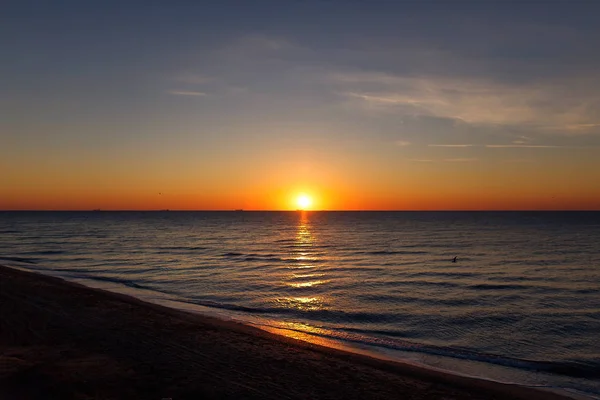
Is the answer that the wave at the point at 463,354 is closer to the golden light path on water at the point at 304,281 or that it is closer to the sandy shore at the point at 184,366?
the golden light path on water at the point at 304,281

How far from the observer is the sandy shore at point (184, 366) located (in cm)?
1127

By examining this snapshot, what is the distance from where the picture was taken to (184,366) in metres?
13.1

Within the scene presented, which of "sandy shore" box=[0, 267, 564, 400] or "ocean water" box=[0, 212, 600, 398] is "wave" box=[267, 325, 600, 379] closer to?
"ocean water" box=[0, 212, 600, 398]

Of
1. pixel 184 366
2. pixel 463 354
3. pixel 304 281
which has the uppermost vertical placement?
pixel 184 366

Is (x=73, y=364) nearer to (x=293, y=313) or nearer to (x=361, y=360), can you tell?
(x=361, y=360)

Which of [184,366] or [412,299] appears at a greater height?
[184,366]

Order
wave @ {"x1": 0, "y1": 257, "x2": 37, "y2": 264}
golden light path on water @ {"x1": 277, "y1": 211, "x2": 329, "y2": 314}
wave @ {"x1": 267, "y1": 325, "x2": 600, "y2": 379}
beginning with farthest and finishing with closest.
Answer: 1. wave @ {"x1": 0, "y1": 257, "x2": 37, "y2": 264}
2. golden light path on water @ {"x1": 277, "y1": 211, "x2": 329, "y2": 314}
3. wave @ {"x1": 267, "y1": 325, "x2": 600, "y2": 379}

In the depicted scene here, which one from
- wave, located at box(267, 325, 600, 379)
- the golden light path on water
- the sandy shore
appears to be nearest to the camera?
the sandy shore

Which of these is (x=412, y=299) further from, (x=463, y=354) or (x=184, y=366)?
(x=184, y=366)

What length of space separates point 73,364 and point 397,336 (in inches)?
485

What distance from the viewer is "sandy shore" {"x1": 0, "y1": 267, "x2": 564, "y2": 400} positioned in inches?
444

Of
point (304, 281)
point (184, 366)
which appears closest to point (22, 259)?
point (304, 281)

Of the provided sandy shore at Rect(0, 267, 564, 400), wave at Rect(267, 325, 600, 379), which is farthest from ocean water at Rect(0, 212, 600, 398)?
sandy shore at Rect(0, 267, 564, 400)

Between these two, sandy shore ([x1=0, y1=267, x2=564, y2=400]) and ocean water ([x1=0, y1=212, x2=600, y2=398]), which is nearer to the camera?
sandy shore ([x1=0, y1=267, x2=564, y2=400])
